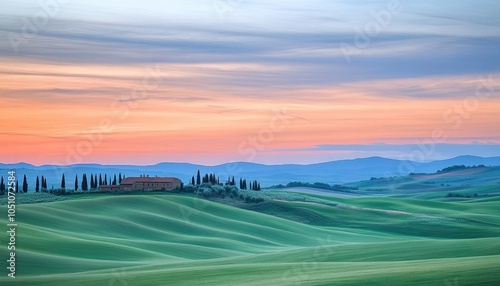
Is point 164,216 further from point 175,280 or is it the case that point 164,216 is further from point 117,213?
point 175,280

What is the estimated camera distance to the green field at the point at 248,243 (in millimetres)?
32344

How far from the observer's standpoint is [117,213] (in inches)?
2687

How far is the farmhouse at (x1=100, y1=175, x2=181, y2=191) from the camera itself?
96750mm

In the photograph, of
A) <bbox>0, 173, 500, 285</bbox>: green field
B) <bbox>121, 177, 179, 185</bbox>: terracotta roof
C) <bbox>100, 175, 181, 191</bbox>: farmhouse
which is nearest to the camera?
<bbox>0, 173, 500, 285</bbox>: green field

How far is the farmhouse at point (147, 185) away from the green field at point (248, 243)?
11.2m

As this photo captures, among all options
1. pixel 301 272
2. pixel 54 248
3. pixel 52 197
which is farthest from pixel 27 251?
pixel 52 197

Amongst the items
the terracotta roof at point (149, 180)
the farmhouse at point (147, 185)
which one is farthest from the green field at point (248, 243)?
the terracotta roof at point (149, 180)

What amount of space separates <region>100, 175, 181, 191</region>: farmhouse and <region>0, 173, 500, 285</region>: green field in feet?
36.6

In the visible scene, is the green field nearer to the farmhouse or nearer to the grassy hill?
the grassy hill

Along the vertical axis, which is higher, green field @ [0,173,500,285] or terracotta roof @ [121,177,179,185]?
terracotta roof @ [121,177,179,185]

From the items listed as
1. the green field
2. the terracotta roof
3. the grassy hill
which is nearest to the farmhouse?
the terracotta roof

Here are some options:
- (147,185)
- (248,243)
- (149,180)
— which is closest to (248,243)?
(248,243)

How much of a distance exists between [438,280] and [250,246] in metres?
34.3

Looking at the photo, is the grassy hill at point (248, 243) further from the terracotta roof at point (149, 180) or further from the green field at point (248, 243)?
the terracotta roof at point (149, 180)
